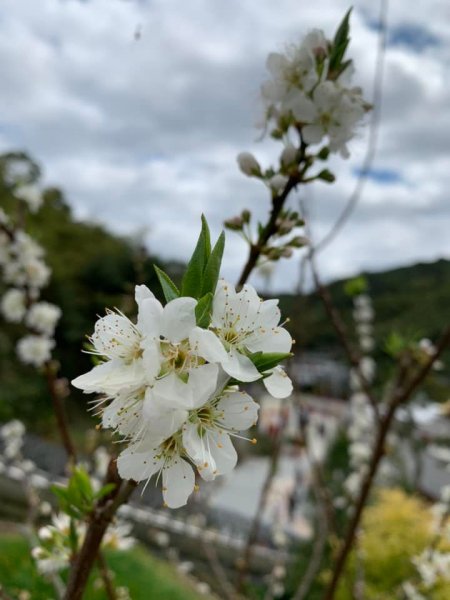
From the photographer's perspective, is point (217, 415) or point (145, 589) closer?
point (217, 415)

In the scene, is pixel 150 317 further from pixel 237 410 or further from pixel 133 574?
pixel 133 574

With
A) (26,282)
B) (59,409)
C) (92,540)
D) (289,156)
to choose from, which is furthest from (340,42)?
(26,282)

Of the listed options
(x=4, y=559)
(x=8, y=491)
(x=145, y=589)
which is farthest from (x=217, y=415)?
(x=8, y=491)

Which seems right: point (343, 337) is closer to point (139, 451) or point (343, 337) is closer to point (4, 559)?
point (139, 451)

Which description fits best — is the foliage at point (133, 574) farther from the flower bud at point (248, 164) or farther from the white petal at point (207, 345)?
the white petal at point (207, 345)

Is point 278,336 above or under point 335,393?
under

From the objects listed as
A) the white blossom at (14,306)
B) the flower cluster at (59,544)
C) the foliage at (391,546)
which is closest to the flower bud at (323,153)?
the flower cluster at (59,544)

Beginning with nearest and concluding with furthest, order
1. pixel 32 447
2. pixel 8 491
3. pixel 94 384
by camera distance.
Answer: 1. pixel 94 384
2. pixel 8 491
3. pixel 32 447
